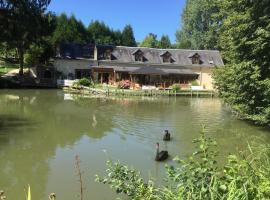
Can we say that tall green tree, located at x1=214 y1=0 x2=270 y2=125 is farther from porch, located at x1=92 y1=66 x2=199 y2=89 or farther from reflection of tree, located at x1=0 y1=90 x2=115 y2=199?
porch, located at x1=92 y1=66 x2=199 y2=89

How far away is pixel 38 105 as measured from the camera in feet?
112

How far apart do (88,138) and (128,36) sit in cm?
7368

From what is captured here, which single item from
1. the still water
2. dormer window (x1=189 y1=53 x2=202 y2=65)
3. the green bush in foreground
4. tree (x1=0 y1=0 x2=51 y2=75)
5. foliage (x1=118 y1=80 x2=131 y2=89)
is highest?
tree (x1=0 y1=0 x2=51 y2=75)

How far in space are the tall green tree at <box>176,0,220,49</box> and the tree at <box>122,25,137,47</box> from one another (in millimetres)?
17453

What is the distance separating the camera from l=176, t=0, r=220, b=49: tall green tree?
7244 centimetres

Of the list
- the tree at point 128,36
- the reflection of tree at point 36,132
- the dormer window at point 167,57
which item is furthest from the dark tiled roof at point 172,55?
the tree at point 128,36

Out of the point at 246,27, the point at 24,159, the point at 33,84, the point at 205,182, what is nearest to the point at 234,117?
the point at 246,27

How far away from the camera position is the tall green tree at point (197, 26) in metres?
72.4

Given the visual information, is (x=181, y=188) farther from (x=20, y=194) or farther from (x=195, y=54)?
(x=195, y=54)

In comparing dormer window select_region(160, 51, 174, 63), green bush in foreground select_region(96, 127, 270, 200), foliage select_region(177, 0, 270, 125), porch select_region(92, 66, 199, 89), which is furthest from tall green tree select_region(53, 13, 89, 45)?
green bush in foreground select_region(96, 127, 270, 200)

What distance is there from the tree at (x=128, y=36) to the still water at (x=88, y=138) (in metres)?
56.6

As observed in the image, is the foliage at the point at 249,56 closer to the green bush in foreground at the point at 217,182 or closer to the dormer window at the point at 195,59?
the green bush in foreground at the point at 217,182

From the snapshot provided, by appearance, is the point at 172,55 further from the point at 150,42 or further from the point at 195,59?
the point at 150,42

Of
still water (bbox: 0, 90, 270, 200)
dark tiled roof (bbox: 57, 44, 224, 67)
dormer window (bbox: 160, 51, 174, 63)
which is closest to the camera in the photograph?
still water (bbox: 0, 90, 270, 200)
